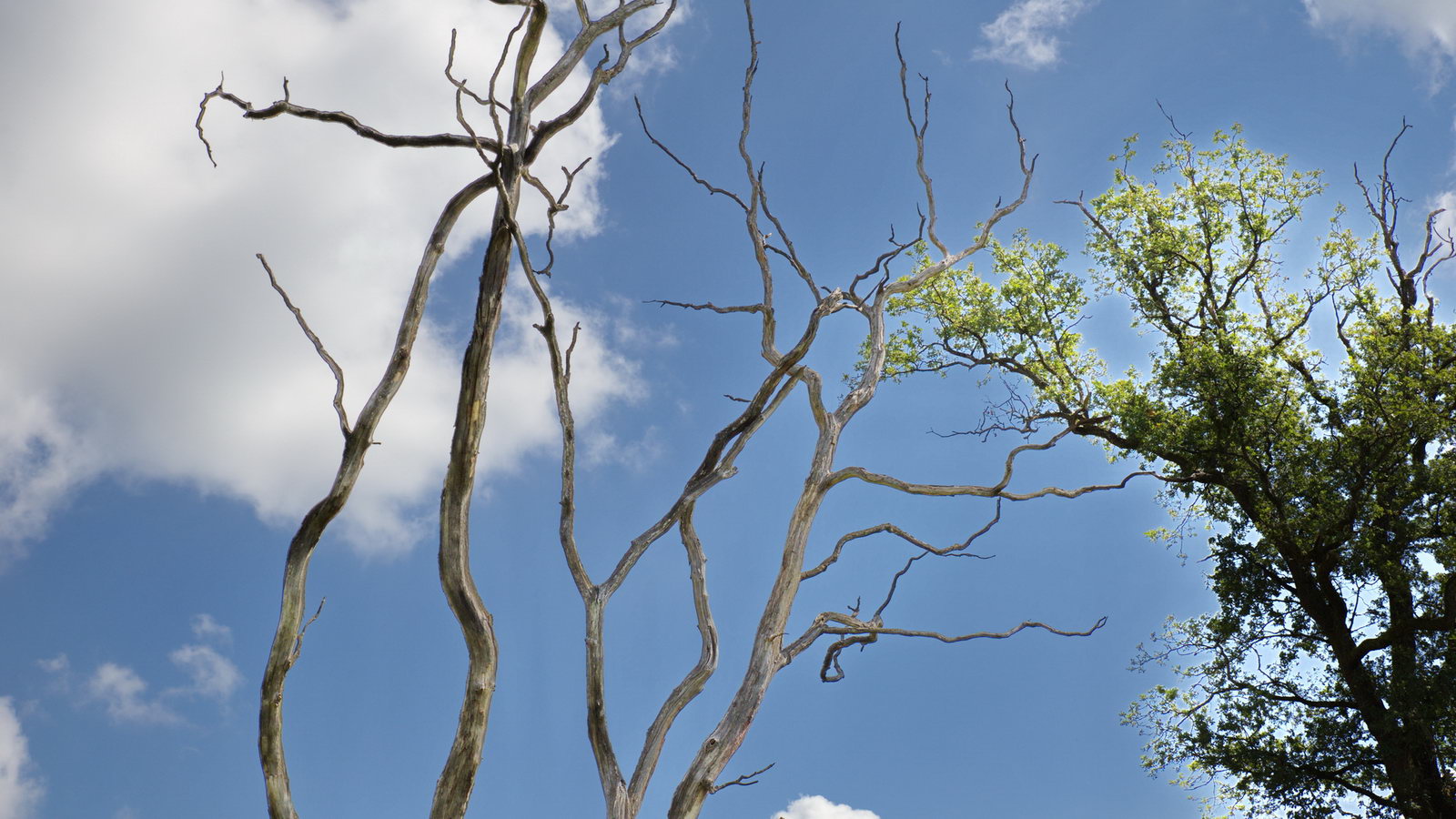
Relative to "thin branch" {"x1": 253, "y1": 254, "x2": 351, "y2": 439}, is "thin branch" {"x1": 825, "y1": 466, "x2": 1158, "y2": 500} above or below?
above

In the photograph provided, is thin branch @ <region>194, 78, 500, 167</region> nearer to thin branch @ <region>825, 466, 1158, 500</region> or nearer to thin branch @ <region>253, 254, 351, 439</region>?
thin branch @ <region>253, 254, 351, 439</region>

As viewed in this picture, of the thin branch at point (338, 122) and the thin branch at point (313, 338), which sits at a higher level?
the thin branch at point (338, 122)

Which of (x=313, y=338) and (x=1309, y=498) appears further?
(x=1309, y=498)

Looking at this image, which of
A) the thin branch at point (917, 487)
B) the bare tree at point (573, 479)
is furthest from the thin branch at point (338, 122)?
the thin branch at point (917, 487)

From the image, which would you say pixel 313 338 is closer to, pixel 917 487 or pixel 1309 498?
pixel 917 487

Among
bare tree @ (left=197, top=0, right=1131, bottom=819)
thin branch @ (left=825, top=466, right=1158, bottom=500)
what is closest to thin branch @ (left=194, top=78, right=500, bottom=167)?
bare tree @ (left=197, top=0, right=1131, bottom=819)

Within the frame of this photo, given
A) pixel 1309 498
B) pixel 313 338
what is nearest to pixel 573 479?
pixel 313 338

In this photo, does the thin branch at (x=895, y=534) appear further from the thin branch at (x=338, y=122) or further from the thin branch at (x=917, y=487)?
the thin branch at (x=338, y=122)

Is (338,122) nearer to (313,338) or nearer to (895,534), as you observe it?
(313,338)

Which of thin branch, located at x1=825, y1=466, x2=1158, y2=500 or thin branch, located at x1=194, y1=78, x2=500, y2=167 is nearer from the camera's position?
thin branch, located at x1=194, y1=78, x2=500, y2=167

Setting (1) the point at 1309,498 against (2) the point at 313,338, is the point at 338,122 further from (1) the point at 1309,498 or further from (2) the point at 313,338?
(1) the point at 1309,498

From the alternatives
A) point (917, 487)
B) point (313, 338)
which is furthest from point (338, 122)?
point (917, 487)

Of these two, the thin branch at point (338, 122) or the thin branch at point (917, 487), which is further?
the thin branch at point (917, 487)

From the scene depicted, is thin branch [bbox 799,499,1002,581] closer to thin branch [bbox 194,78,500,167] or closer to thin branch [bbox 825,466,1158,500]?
thin branch [bbox 825,466,1158,500]
